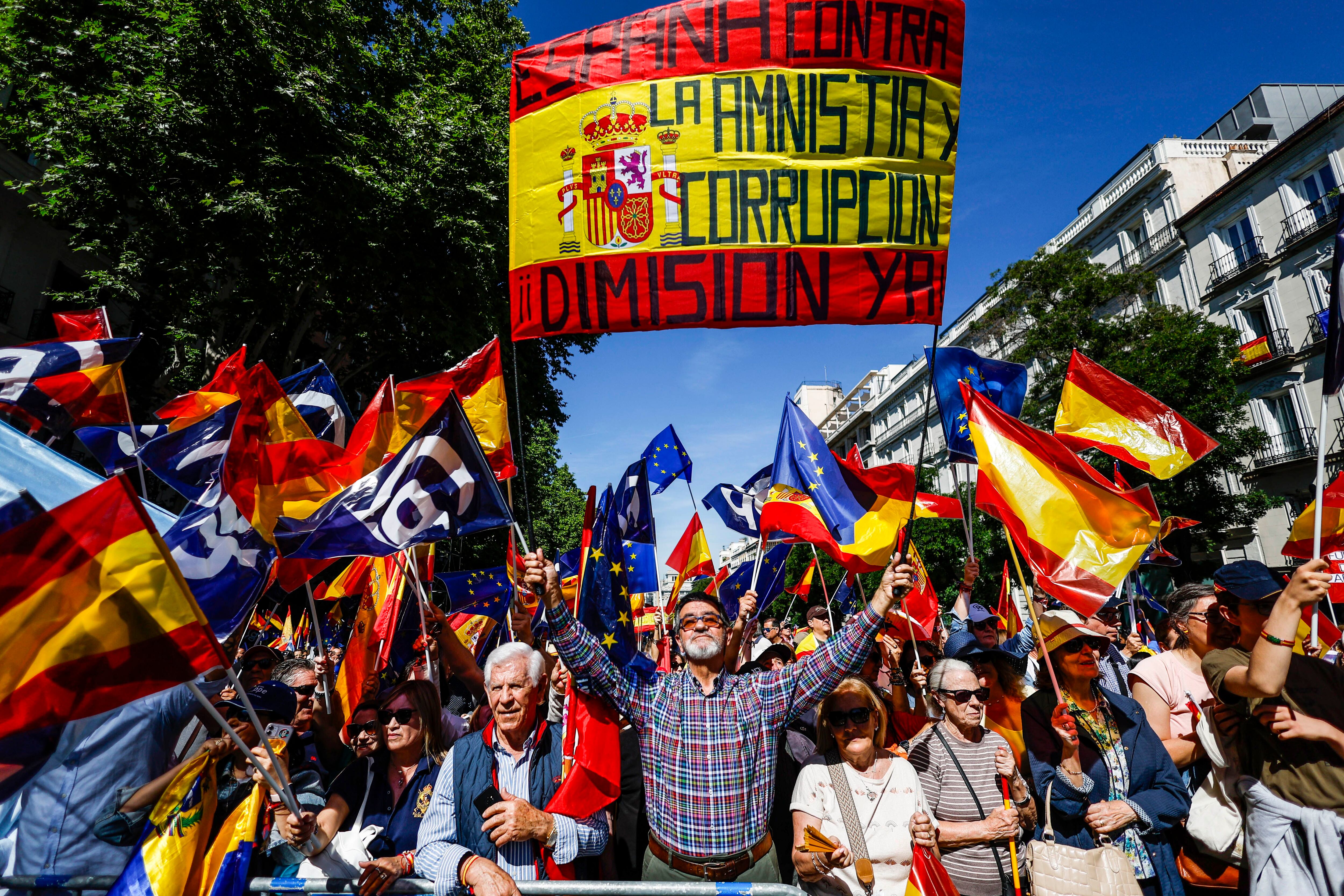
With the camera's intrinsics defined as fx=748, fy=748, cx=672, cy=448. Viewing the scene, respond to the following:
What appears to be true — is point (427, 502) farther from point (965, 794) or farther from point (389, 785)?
point (965, 794)

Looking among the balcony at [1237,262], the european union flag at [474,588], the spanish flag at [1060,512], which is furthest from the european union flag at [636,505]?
the balcony at [1237,262]

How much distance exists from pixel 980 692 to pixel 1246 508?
89.6 feet

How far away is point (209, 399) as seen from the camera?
26.2 ft

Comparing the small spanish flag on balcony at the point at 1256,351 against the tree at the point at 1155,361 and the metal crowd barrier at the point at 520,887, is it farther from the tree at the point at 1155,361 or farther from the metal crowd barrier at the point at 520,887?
the metal crowd barrier at the point at 520,887

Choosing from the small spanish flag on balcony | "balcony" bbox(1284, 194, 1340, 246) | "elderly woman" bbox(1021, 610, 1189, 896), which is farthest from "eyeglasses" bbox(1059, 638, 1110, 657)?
the small spanish flag on balcony

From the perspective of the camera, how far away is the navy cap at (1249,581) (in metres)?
3.09

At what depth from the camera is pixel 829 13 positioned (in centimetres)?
386

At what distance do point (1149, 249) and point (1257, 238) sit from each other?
5184 mm

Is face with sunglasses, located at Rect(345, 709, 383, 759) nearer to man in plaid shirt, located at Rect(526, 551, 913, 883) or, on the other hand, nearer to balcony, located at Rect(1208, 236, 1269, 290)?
man in plaid shirt, located at Rect(526, 551, 913, 883)

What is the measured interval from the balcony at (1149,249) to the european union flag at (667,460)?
27.1 m

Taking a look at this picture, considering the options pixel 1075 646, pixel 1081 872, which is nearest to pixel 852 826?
pixel 1081 872

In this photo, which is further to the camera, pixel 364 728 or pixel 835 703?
pixel 364 728

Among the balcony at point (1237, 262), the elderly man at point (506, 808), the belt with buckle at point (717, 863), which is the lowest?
the belt with buckle at point (717, 863)

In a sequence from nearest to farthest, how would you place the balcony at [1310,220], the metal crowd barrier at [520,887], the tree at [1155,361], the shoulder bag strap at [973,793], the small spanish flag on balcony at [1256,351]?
1. the metal crowd barrier at [520,887]
2. the shoulder bag strap at [973,793]
3. the tree at [1155,361]
4. the balcony at [1310,220]
5. the small spanish flag on balcony at [1256,351]
